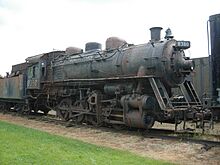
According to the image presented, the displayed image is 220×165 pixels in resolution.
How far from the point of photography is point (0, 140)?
10.0 meters

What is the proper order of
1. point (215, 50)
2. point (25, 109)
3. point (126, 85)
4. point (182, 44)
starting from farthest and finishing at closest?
point (25, 109) < point (126, 85) < point (182, 44) < point (215, 50)

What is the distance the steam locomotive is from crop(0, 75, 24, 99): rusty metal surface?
2.86 metres

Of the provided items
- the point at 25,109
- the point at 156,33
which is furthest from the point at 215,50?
the point at 25,109

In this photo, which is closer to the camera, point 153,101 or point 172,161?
point 172,161

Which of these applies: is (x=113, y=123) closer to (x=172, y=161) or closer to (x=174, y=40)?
(x=174, y=40)

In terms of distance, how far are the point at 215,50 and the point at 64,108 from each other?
10.7 metres

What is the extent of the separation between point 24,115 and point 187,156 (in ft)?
Result: 52.3

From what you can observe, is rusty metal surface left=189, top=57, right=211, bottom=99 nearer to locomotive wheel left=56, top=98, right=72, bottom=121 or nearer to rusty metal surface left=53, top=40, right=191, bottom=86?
rusty metal surface left=53, top=40, right=191, bottom=86

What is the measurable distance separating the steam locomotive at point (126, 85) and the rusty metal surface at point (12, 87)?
2858 mm

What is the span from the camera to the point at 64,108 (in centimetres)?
1808

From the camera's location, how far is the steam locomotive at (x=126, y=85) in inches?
502

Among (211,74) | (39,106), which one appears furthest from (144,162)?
(39,106)

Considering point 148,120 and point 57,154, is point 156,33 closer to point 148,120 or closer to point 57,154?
point 148,120

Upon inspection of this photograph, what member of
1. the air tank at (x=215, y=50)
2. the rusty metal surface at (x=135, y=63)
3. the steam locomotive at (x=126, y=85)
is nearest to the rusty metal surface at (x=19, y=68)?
the steam locomotive at (x=126, y=85)
